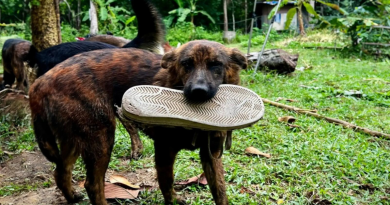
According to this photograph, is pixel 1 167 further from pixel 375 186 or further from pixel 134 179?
pixel 375 186

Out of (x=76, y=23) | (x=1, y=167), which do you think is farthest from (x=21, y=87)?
(x=76, y=23)

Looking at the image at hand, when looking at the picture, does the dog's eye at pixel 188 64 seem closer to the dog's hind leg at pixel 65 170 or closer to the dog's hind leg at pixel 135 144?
the dog's hind leg at pixel 65 170

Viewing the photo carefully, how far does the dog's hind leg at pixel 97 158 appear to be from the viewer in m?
3.08

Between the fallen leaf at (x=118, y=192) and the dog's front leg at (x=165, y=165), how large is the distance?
1.30ft

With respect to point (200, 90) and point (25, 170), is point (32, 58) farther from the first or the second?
point (200, 90)

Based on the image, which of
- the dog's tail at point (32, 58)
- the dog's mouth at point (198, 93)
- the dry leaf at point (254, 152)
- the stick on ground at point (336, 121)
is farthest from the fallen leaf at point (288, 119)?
the dog's tail at point (32, 58)

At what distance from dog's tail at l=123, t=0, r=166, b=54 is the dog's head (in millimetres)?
1854

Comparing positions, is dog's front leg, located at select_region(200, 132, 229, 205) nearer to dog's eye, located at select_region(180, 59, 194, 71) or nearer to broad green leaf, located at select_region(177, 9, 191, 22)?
dog's eye, located at select_region(180, 59, 194, 71)

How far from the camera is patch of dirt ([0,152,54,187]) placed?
4168 mm

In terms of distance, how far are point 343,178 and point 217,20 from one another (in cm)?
2188

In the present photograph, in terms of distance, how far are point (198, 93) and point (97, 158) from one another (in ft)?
3.60

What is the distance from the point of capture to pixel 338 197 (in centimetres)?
343

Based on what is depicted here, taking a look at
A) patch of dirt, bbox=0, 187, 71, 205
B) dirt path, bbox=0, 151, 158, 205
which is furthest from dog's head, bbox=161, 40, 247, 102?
patch of dirt, bbox=0, 187, 71, 205

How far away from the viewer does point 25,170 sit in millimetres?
4414
